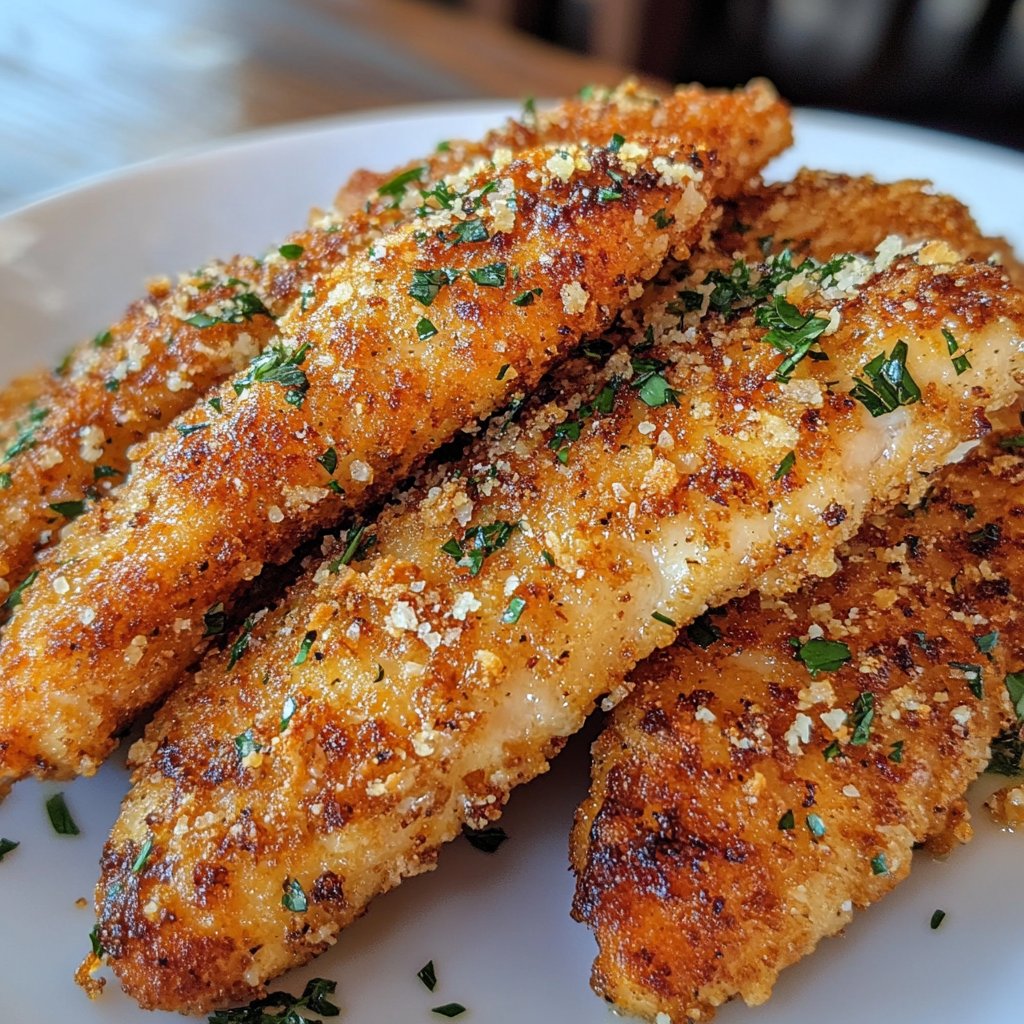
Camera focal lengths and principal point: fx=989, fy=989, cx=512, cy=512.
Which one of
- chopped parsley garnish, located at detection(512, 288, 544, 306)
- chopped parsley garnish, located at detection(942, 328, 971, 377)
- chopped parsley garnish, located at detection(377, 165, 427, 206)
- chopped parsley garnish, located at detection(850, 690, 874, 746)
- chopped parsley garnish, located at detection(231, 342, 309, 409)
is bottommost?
chopped parsley garnish, located at detection(850, 690, 874, 746)

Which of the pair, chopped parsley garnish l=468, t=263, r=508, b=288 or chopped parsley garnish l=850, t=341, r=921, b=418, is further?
chopped parsley garnish l=468, t=263, r=508, b=288

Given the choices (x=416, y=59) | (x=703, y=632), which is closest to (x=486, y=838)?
(x=703, y=632)

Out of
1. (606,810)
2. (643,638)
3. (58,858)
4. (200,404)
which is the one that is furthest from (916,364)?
(58,858)

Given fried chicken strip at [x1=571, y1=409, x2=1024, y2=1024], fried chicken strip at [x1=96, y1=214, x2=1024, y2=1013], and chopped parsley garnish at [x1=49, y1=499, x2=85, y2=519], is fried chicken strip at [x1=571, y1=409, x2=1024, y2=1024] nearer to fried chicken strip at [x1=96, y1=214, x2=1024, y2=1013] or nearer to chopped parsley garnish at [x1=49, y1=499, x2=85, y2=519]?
Result: fried chicken strip at [x1=96, y1=214, x2=1024, y2=1013]

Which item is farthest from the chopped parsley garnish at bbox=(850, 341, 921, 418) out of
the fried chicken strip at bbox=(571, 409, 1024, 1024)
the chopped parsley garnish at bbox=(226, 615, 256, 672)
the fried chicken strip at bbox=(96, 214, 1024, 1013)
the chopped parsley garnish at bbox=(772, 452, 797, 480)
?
the chopped parsley garnish at bbox=(226, 615, 256, 672)

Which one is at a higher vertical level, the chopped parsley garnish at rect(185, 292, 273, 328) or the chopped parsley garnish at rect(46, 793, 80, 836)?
the chopped parsley garnish at rect(185, 292, 273, 328)

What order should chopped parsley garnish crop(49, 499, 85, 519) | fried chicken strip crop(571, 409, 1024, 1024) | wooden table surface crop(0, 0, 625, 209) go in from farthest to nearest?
wooden table surface crop(0, 0, 625, 209) → chopped parsley garnish crop(49, 499, 85, 519) → fried chicken strip crop(571, 409, 1024, 1024)
